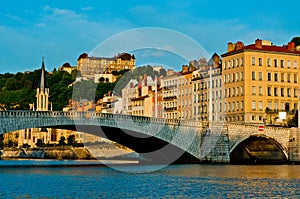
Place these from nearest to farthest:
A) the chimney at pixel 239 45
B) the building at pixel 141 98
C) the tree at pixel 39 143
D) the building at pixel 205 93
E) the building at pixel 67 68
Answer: the chimney at pixel 239 45
the building at pixel 205 93
the building at pixel 141 98
the tree at pixel 39 143
the building at pixel 67 68

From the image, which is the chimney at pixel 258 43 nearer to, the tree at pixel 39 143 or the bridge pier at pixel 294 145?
the bridge pier at pixel 294 145

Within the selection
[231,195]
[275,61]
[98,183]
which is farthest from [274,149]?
[231,195]

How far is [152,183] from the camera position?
4203cm

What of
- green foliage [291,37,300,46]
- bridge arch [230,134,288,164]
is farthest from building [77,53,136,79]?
bridge arch [230,134,288,164]

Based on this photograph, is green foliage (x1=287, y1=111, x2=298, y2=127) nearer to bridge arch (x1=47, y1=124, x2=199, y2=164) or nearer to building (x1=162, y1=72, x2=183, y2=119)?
building (x1=162, y1=72, x2=183, y2=119)

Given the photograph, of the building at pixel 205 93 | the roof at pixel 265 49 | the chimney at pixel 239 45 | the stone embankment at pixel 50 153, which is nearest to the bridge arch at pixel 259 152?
the roof at pixel 265 49

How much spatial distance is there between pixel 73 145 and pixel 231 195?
85.0m

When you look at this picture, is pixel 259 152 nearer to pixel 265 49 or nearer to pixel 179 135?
pixel 179 135

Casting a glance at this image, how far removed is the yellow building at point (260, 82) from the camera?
273ft

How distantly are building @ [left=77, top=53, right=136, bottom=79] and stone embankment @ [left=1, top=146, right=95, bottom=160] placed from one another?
842 inches

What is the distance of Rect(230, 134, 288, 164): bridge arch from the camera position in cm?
6888

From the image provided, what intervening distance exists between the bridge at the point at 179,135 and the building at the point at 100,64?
7162cm

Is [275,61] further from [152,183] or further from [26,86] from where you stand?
[26,86]

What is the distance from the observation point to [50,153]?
122 metres
